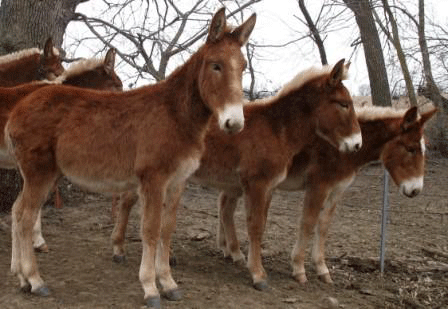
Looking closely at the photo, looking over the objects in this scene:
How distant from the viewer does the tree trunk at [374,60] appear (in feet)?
47.2

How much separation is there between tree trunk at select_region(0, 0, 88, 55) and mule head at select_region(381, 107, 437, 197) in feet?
18.1

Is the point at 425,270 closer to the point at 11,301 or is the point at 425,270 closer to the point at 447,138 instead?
the point at 11,301

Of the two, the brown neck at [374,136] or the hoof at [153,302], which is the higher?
the brown neck at [374,136]

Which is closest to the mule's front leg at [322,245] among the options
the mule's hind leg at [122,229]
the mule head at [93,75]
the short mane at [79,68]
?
the mule's hind leg at [122,229]

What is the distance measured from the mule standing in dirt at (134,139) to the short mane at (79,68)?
196 cm

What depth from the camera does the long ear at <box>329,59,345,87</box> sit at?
641 centimetres

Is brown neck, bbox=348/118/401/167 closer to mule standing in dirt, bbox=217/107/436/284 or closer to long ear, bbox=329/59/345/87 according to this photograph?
mule standing in dirt, bbox=217/107/436/284

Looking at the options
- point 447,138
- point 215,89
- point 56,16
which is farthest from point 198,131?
point 447,138

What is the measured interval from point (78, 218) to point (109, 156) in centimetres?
394

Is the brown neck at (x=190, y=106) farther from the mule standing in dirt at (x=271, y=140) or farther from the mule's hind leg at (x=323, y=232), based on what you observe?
the mule's hind leg at (x=323, y=232)

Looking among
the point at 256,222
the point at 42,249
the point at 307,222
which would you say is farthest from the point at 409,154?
the point at 42,249

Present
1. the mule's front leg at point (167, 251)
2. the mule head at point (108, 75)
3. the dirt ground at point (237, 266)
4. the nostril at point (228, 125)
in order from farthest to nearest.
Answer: the mule head at point (108, 75)
the dirt ground at point (237, 266)
the mule's front leg at point (167, 251)
the nostril at point (228, 125)

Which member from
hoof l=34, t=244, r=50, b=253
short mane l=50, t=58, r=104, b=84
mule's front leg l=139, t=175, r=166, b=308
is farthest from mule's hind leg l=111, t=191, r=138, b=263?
short mane l=50, t=58, r=104, b=84

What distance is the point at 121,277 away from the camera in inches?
234
